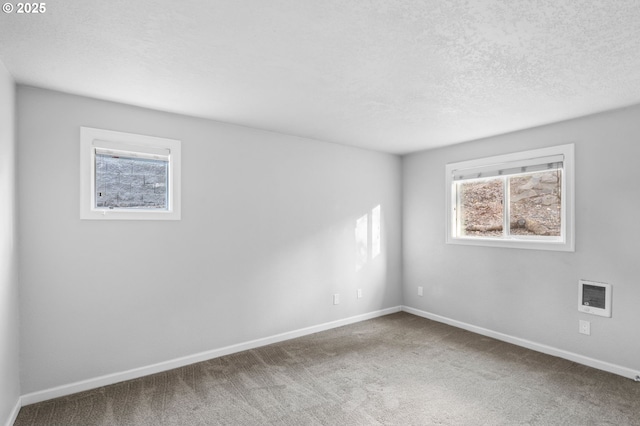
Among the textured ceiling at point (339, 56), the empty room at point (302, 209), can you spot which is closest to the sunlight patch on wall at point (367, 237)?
the empty room at point (302, 209)

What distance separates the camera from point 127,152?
9.86 ft

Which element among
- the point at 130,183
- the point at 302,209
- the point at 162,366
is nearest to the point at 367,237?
the point at 302,209

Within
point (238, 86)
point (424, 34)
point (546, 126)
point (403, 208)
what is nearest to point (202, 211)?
point (238, 86)

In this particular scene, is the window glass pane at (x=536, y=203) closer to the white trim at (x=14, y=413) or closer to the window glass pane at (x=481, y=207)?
the window glass pane at (x=481, y=207)

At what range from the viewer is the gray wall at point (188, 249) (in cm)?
262

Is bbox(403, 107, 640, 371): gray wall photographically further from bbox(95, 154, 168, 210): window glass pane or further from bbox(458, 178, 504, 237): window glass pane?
bbox(95, 154, 168, 210): window glass pane

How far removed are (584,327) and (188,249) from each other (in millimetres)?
3895

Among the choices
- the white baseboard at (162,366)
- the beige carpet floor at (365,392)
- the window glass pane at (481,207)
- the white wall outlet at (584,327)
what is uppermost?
the window glass pane at (481,207)

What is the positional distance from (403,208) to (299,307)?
223cm

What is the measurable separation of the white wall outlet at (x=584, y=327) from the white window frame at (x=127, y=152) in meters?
4.02

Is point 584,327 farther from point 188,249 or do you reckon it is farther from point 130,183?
point 130,183

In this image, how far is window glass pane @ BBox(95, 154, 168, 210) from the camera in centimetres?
291

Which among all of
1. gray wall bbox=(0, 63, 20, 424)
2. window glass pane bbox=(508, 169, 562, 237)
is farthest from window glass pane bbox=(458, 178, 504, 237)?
gray wall bbox=(0, 63, 20, 424)

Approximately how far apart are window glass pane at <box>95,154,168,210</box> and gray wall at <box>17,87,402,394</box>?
0.57 ft
